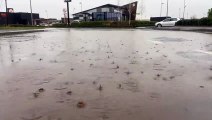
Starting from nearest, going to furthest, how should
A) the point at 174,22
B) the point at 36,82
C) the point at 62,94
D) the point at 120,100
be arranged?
the point at 120,100, the point at 62,94, the point at 36,82, the point at 174,22

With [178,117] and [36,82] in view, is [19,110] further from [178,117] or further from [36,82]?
[178,117]

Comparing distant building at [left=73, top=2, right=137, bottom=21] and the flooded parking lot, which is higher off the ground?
distant building at [left=73, top=2, right=137, bottom=21]

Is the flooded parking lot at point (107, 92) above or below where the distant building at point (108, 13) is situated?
below

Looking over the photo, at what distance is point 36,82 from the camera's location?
18.8 ft

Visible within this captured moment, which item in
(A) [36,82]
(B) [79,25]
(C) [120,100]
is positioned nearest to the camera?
(C) [120,100]

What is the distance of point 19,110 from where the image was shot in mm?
3957

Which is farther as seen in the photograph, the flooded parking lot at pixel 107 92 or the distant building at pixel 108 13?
the distant building at pixel 108 13

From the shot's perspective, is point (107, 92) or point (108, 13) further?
point (108, 13)

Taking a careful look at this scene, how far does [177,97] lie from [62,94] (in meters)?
1.96

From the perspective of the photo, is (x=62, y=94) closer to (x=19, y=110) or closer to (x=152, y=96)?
(x=19, y=110)

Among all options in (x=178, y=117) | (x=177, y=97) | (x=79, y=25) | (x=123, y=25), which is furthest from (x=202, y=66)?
(x=79, y=25)

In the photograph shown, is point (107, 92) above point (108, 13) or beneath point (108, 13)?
beneath

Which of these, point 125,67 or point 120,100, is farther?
point 125,67

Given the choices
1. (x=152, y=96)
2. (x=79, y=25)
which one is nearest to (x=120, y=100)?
(x=152, y=96)
